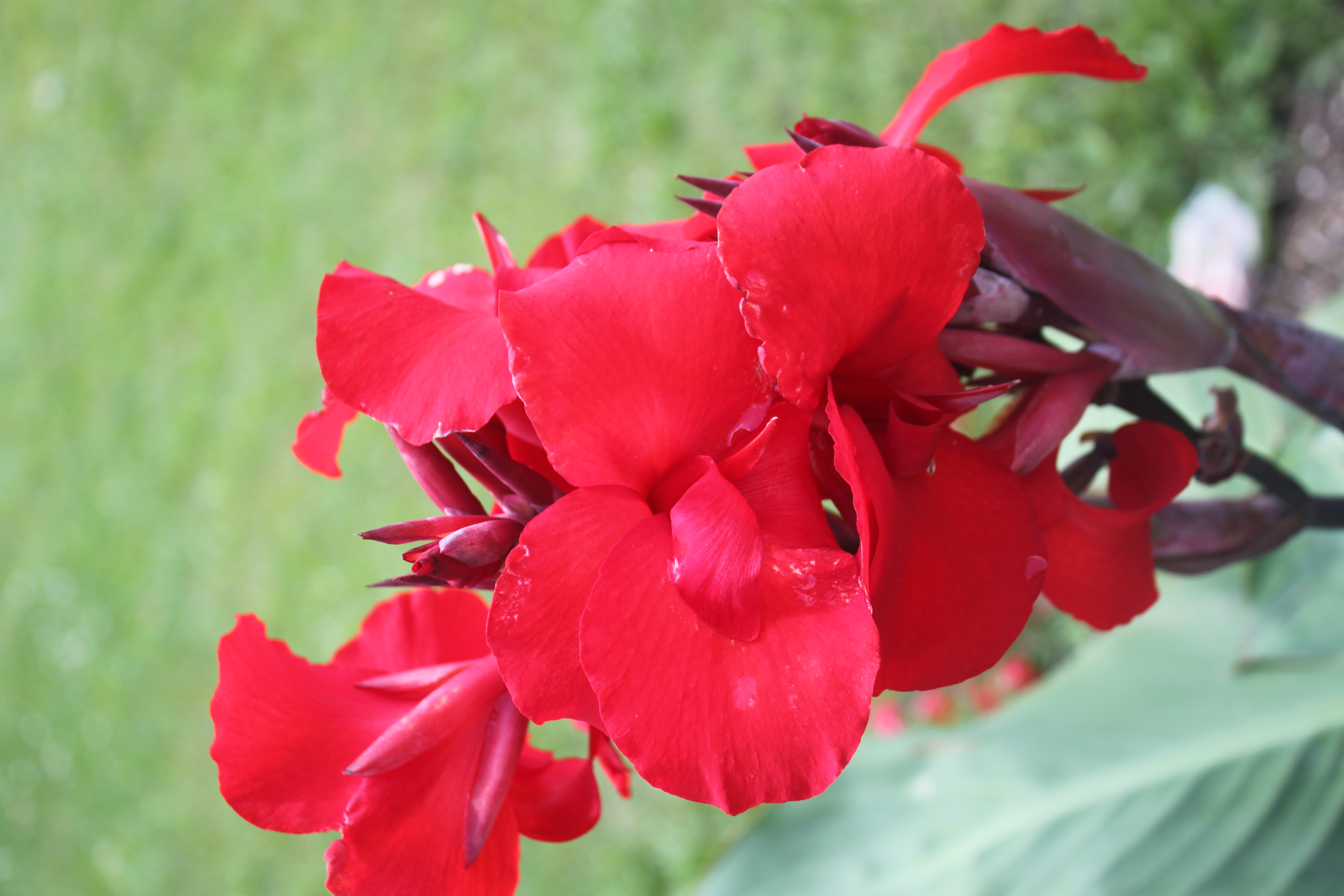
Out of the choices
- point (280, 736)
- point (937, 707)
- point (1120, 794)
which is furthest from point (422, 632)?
point (937, 707)

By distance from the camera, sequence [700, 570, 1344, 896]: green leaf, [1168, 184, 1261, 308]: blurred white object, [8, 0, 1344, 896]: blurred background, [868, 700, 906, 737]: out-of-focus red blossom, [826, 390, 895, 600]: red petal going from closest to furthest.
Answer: [826, 390, 895, 600]: red petal → [700, 570, 1344, 896]: green leaf → [1168, 184, 1261, 308]: blurred white object → [8, 0, 1344, 896]: blurred background → [868, 700, 906, 737]: out-of-focus red blossom

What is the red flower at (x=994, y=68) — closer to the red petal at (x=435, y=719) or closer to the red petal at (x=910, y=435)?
the red petal at (x=910, y=435)

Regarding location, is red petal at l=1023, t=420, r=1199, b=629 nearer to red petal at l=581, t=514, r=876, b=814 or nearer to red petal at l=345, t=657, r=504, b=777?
red petal at l=581, t=514, r=876, b=814

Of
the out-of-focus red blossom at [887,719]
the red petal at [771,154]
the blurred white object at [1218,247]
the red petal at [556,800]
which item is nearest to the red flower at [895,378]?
the red petal at [771,154]

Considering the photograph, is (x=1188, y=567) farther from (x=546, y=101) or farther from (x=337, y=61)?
(x=337, y=61)

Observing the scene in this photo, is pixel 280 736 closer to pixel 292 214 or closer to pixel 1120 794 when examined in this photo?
pixel 1120 794

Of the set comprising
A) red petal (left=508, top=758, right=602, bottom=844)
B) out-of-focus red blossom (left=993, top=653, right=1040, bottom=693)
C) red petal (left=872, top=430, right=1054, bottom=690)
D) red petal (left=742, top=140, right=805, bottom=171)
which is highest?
red petal (left=742, top=140, right=805, bottom=171)

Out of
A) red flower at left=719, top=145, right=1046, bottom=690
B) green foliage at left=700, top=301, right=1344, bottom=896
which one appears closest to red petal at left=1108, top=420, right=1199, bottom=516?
red flower at left=719, top=145, right=1046, bottom=690
